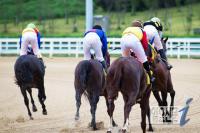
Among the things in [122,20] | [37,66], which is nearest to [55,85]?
[37,66]

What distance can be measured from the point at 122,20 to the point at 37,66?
49.9 meters

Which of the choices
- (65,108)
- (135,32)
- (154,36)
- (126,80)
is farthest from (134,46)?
(65,108)

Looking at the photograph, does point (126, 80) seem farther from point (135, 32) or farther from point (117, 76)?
point (135, 32)

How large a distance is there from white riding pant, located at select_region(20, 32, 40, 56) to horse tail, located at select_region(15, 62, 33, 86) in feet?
2.93

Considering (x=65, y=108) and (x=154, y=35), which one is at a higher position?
(x=154, y=35)

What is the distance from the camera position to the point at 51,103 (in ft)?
65.8

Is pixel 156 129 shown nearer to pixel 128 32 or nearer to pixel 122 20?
pixel 128 32

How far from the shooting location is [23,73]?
16.8 m

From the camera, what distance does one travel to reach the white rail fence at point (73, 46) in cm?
3781

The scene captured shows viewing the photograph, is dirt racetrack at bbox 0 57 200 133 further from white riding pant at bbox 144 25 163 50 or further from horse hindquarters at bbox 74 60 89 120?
white riding pant at bbox 144 25 163 50

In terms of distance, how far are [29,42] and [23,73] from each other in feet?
3.80

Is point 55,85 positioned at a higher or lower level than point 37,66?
lower

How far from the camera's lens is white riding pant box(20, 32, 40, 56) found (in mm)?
17625
